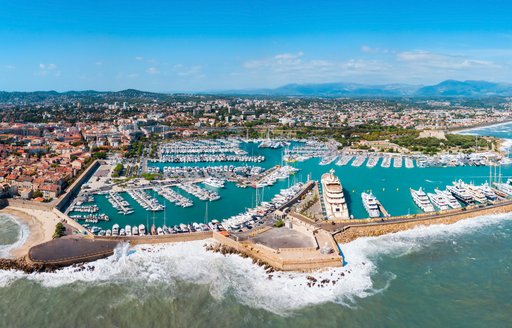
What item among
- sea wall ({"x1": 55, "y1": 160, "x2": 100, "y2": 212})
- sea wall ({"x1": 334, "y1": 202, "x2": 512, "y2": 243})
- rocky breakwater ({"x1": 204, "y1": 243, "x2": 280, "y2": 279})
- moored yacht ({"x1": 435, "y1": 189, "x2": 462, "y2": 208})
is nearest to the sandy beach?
sea wall ({"x1": 55, "y1": 160, "x2": 100, "y2": 212})

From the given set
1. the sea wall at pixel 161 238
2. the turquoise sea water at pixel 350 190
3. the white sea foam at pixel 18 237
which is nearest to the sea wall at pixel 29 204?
the white sea foam at pixel 18 237

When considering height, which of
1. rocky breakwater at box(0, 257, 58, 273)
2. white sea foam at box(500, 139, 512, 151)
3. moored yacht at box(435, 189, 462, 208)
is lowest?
rocky breakwater at box(0, 257, 58, 273)

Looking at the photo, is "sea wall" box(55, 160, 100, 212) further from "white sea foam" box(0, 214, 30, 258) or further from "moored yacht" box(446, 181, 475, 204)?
"moored yacht" box(446, 181, 475, 204)

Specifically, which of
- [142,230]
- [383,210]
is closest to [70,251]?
[142,230]

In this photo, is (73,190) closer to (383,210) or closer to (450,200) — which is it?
(383,210)

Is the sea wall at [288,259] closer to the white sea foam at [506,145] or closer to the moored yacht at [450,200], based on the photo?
the moored yacht at [450,200]

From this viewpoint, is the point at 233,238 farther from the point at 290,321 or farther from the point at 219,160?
the point at 219,160
